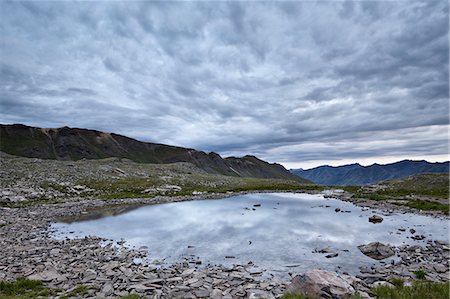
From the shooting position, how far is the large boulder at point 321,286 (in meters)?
11.4

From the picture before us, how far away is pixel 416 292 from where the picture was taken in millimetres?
11438

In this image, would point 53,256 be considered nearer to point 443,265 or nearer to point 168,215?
point 168,215

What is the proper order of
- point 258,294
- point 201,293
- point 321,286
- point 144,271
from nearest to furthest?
1. point 321,286
2. point 258,294
3. point 201,293
4. point 144,271

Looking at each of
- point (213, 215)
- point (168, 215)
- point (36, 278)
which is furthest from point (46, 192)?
point (36, 278)

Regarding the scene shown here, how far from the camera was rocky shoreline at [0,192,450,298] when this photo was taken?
13.4m

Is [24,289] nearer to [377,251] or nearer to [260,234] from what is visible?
[260,234]

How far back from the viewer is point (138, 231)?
2912 centimetres

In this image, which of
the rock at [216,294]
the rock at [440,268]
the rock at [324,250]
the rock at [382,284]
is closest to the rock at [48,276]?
the rock at [216,294]

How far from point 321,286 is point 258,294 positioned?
2849 millimetres

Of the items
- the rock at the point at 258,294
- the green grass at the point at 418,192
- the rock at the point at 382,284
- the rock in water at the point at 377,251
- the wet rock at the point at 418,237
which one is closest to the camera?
the rock at the point at 258,294

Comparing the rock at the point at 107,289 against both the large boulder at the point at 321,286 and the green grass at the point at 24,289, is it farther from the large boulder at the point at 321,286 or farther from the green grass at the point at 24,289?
the large boulder at the point at 321,286

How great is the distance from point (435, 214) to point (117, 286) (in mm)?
40544

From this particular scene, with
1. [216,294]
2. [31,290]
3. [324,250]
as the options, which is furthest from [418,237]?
[31,290]

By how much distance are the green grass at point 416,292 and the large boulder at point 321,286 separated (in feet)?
4.08
